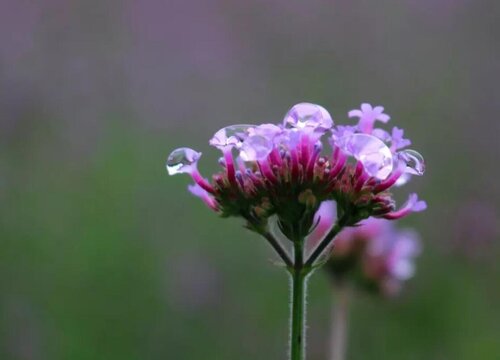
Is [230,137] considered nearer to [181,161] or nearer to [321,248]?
[181,161]

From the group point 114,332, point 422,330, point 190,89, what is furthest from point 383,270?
point 190,89

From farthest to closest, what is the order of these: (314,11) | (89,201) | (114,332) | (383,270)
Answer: (314,11), (89,201), (114,332), (383,270)

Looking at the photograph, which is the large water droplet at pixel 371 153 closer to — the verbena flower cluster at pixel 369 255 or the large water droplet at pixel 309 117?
the large water droplet at pixel 309 117

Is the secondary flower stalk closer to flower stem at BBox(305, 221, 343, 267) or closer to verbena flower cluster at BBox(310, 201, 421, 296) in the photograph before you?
flower stem at BBox(305, 221, 343, 267)

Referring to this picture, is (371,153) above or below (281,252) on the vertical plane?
above

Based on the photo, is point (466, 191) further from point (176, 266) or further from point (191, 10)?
point (191, 10)

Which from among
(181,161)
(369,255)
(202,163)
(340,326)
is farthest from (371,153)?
(202,163)
